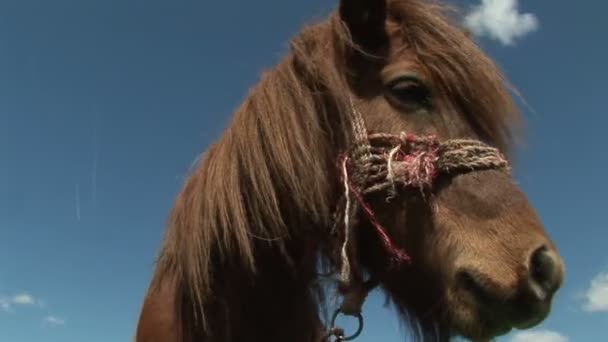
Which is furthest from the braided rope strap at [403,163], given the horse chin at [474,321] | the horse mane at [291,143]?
the horse chin at [474,321]

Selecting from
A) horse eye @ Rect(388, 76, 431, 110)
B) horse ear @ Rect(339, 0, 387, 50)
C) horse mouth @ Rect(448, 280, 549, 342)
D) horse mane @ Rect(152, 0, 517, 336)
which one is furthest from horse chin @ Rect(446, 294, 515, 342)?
horse ear @ Rect(339, 0, 387, 50)

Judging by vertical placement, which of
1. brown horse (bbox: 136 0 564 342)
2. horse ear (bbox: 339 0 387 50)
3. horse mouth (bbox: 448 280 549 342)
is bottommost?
horse mouth (bbox: 448 280 549 342)

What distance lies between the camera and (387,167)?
290cm

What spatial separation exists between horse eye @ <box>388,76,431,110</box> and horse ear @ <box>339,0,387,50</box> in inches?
11.5

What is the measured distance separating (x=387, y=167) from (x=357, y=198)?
0.61ft

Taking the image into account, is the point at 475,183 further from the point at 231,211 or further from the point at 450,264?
the point at 231,211

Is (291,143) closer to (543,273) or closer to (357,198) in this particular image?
(357,198)

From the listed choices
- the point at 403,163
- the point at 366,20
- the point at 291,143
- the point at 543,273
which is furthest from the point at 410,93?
the point at 543,273

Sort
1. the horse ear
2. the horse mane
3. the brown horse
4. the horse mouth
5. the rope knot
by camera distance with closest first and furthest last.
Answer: the horse mouth
the brown horse
the rope knot
the horse mane
the horse ear

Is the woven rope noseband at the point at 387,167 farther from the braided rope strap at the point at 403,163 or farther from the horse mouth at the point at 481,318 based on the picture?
the horse mouth at the point at 481,318

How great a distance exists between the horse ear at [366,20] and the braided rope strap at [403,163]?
0.56 meters

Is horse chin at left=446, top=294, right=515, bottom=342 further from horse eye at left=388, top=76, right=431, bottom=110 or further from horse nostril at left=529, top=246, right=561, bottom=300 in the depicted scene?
horse eye at left=388, top=76, right=431, bottom=110

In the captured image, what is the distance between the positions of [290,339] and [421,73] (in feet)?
4.64

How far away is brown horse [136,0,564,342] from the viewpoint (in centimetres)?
273
